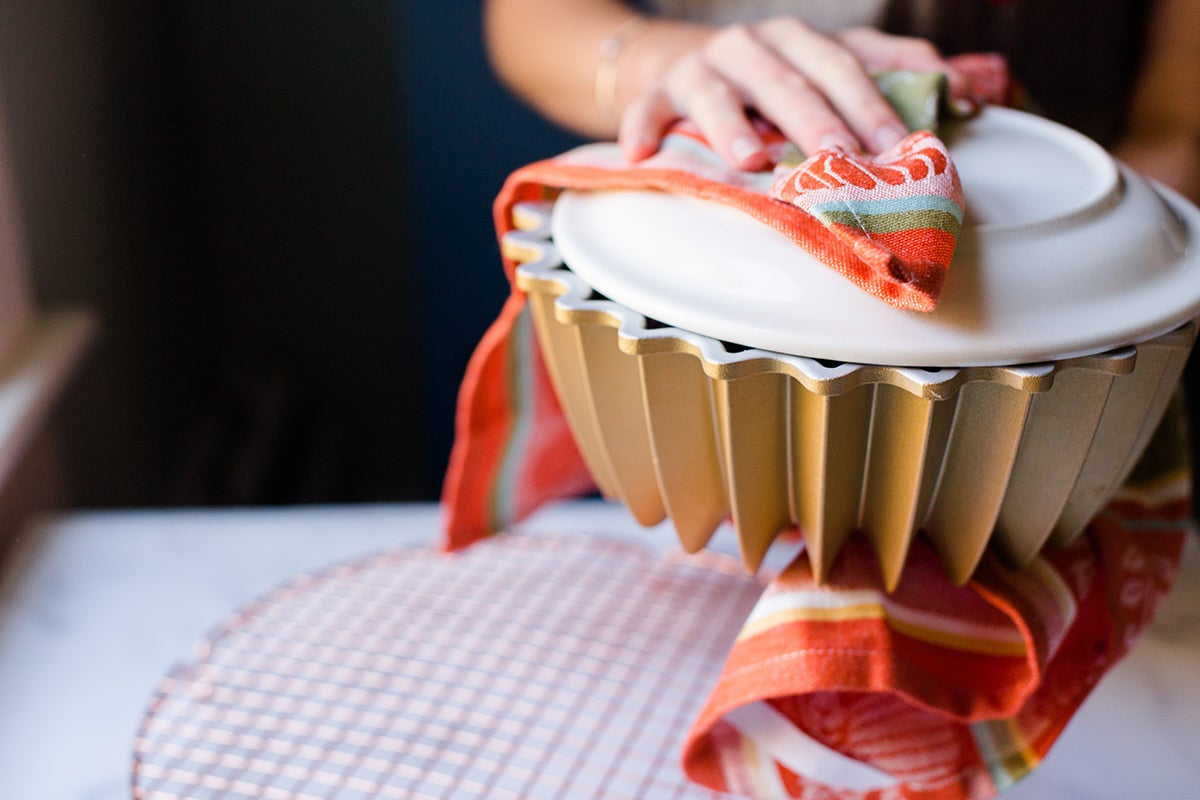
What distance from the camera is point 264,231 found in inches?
32.5

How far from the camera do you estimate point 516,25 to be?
76 centimetres

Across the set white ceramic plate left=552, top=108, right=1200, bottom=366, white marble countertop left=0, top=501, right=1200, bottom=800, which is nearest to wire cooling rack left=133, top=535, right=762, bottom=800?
white marble countertop left=0, top=501, right=1200, bottom=800

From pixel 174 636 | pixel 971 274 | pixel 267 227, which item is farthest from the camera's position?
pixel 267 227

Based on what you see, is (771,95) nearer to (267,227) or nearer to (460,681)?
(460,681)

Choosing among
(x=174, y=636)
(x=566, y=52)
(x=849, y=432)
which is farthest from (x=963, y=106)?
(x=174, y=636)

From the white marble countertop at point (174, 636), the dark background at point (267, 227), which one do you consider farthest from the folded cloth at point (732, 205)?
the dark background at point (267, 227)

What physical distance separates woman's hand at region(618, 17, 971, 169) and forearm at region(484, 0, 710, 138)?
4.6 inches

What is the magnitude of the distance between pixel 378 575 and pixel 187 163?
36cm

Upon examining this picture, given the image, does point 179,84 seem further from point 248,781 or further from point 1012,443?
point 1012,443

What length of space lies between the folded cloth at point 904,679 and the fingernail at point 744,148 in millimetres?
158

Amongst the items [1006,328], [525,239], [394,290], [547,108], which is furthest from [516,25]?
[1006,328]

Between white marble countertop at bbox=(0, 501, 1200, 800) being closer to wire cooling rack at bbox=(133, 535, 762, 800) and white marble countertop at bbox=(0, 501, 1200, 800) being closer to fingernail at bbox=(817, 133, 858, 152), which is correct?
wire cooling rack at bbox=(133, 535, 762, 800)

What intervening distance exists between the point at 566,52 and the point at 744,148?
1.02 ft

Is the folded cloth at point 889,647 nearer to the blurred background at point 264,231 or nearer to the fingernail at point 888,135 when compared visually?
the fingernail at point 888,135
